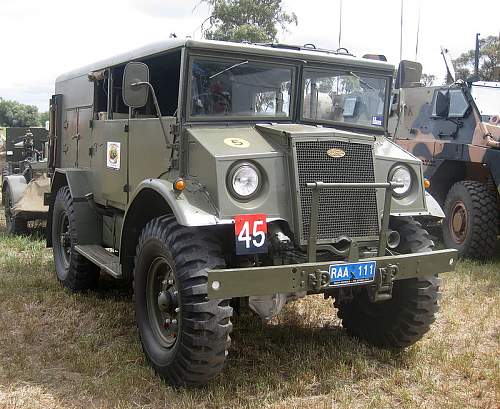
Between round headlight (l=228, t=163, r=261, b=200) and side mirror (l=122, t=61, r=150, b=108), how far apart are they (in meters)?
0.97

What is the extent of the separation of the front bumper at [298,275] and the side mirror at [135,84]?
1492 millimetres

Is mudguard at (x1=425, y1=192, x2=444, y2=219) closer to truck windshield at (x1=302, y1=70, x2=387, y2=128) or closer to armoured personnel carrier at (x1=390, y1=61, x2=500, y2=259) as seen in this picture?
truck windshield at (x1=302, y1=70, x2=387, y2=128)

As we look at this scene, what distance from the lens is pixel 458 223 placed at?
8.12m

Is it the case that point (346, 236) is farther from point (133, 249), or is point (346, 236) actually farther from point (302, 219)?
point (133, 249)

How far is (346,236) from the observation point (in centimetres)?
404

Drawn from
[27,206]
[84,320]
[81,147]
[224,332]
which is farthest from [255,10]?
[224,332]

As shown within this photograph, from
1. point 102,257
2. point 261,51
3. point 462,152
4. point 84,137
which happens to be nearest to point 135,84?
point 261,51

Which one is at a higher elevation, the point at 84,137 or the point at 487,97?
the point at 487,97

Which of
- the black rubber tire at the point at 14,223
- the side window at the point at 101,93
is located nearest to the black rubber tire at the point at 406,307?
the side window at the point at 101,93

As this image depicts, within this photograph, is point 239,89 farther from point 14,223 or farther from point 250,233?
point 14,223

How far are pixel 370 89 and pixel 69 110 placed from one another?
11.3 ft

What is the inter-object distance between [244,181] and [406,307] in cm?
152

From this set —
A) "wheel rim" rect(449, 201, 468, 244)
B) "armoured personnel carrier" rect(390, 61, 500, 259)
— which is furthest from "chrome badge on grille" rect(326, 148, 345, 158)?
"wheel rim" rect(449, 201, 468, 244)

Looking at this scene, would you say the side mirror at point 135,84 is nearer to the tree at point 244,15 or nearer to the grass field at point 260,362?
the grass field at point 260,362
